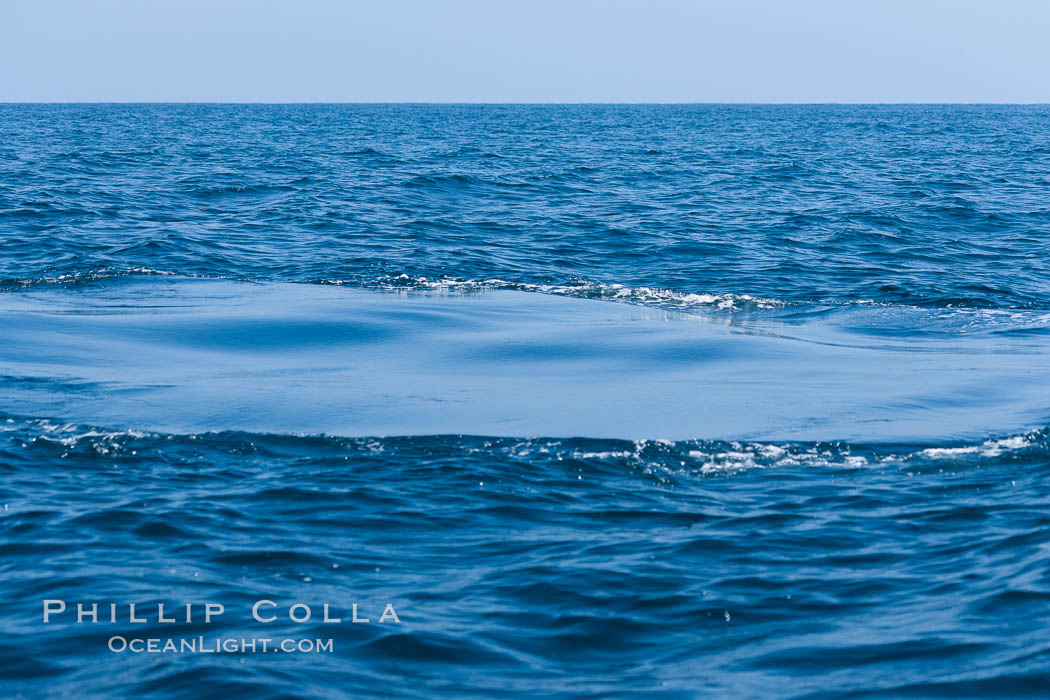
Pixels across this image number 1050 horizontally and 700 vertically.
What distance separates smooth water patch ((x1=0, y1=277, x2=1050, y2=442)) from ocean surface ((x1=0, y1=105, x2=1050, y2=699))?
71mm

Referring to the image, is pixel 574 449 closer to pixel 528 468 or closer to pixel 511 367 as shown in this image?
pixel 528 468

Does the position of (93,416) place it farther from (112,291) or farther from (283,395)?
(112,291)

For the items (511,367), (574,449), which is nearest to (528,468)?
(574,449)

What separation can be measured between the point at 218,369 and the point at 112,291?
6.80 m

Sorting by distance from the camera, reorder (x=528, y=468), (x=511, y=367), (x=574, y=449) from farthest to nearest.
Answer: (x=511, y=367) → (x=574, y=449) → (x=528, y=468)

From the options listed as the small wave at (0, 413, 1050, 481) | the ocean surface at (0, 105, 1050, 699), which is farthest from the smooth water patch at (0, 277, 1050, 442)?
the small wave at (0, 413, 1050, 481)

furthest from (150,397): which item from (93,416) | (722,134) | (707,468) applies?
(722,134)

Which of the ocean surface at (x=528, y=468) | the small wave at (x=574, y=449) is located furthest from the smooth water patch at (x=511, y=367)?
the small wave at (x=574, y=449)

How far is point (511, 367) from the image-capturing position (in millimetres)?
14664

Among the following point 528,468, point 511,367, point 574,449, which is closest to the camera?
point 528,468

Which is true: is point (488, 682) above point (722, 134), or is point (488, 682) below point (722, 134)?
below

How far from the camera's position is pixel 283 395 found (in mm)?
13125

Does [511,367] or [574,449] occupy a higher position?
[511,367]

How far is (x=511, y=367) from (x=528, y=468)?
3896mm
